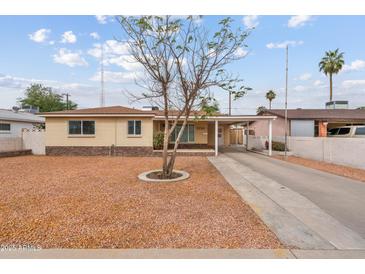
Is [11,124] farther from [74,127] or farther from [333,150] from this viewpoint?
[333,150]

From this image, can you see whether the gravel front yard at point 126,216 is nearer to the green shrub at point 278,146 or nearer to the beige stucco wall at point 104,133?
the beige stucco wall at point 104,133

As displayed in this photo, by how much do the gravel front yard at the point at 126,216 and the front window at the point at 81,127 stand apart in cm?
763

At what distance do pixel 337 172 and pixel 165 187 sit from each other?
7590 millimetres

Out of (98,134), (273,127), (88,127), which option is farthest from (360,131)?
(88,127)

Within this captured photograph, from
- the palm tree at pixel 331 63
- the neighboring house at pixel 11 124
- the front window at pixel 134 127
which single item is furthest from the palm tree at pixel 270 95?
the neighboring house at pixel 11 124

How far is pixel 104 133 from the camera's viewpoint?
48.9 feet

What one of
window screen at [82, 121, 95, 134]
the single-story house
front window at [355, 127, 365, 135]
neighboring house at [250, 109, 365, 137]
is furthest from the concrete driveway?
neighboring house at [250, 109, 365, 137]

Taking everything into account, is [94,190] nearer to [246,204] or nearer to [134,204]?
[134,204]

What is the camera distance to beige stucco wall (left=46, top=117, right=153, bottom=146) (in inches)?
585

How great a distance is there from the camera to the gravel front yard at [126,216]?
3.49 metres

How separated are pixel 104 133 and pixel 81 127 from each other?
1.66 m

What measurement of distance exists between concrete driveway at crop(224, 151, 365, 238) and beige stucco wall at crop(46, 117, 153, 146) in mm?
8414

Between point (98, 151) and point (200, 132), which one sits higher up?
point (200, 132)

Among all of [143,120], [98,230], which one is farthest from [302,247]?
[143,120]
